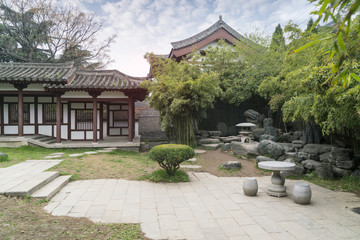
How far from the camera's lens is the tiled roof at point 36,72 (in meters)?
9.70

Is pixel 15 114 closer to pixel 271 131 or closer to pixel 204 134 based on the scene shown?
pixel 204 134

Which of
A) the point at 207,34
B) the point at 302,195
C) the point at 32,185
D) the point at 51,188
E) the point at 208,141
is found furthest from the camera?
the point at 207,34

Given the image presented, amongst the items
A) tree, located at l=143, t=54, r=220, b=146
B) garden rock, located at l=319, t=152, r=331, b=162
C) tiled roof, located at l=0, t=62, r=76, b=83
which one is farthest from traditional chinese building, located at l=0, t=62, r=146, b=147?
garden rock, located at l=319, t=152, r=331, b=162

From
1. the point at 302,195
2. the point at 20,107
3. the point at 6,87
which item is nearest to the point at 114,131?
the point at 20,107

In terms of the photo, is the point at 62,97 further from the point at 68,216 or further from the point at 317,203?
the point at 317,203

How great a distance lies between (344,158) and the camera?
603cm

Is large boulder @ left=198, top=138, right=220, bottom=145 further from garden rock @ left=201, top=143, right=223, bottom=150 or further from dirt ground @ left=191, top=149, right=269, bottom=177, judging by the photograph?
dirt ground @ left=191, top=149, right=269, bottom=177

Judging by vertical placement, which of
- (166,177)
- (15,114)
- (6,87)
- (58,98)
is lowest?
(166,177)

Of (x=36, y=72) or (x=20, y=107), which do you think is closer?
(x=20, y=107)

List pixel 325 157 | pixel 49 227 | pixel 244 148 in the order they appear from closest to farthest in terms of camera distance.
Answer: pixel 49 227
pixel 325 157
pixel 244 148

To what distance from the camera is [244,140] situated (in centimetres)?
981

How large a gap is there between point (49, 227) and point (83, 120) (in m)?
9.12

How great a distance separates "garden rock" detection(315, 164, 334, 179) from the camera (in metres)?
6.05

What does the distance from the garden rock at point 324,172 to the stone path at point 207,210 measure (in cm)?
96
